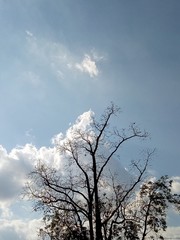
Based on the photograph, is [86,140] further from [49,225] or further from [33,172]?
[49,225]

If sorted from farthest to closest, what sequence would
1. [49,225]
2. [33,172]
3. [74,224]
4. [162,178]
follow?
[162,178] → [49,225] → [74,224] → [33,172]

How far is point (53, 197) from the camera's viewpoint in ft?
104

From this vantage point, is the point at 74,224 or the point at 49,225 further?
the point at 49,225

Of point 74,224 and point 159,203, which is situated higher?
point 159,203

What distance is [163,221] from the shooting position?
44000 millimetres

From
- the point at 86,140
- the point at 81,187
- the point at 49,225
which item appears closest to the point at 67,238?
the point at 49,225

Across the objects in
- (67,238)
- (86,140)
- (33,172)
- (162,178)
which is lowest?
(67,238)

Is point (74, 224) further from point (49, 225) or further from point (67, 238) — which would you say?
point (49, 225)

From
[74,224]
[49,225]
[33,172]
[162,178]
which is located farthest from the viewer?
[162,178]

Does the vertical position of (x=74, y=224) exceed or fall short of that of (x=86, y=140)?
it falls short

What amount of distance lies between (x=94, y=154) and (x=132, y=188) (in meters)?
4.47

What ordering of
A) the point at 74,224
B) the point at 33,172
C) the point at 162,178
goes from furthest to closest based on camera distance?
the point at 162,178, the point at 74,224, the point at 33,172

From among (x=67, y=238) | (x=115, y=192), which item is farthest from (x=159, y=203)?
(x=67, y=238)

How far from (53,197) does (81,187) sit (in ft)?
8.59
